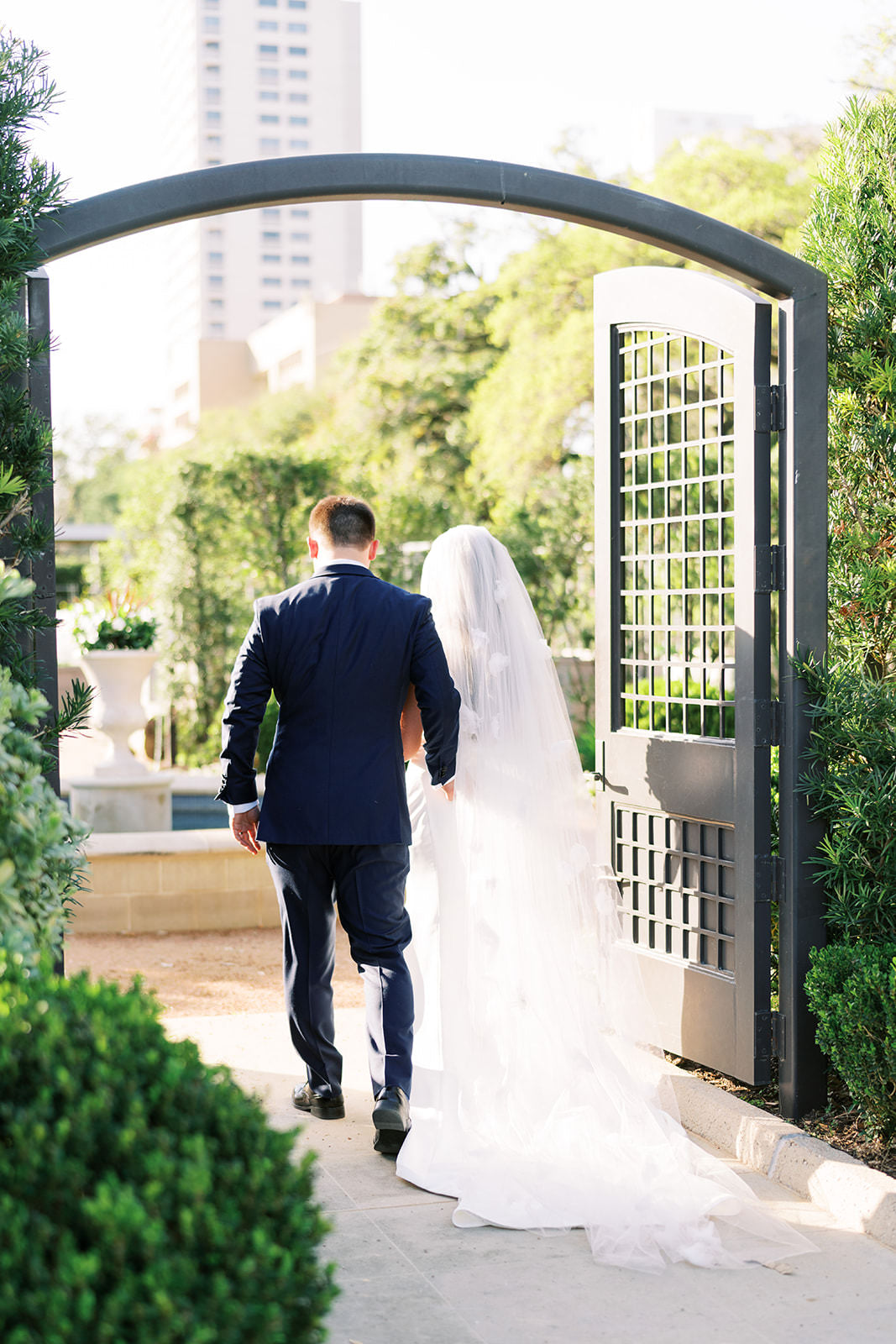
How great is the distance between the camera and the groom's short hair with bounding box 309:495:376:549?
14.4 feet

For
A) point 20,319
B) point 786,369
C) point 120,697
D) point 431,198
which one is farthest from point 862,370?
point 120,697

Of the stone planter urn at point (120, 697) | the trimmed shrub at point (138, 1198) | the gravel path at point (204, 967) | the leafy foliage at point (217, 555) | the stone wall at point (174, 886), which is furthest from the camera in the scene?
the leafy foliage at point (217, 555)

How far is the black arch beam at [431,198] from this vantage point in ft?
12.7

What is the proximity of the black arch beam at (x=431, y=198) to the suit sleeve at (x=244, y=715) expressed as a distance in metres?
1.28

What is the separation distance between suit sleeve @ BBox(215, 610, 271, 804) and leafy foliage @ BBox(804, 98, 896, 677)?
6.35ft

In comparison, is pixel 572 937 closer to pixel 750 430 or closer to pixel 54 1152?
pixel 750 430

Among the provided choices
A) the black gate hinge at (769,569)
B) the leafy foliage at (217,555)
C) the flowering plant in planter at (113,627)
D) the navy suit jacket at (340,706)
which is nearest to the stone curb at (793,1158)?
the navy suit jacket at (340,706)

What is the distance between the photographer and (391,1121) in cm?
410

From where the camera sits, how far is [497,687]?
4273mm

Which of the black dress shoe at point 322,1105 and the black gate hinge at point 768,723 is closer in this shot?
the black gate hinge at point 768,723

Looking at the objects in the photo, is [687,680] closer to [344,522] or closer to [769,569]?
[769,569]

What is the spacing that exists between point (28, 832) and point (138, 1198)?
3.32 ft

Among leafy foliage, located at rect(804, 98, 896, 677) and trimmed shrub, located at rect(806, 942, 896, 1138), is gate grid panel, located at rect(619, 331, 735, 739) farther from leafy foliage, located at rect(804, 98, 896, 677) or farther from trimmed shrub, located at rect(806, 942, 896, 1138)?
trimmed shrub, located at rect(806, 942, 896, 1138)

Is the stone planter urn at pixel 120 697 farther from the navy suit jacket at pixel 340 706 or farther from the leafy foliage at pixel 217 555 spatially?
the navy suit jacket at pixel 340 706
